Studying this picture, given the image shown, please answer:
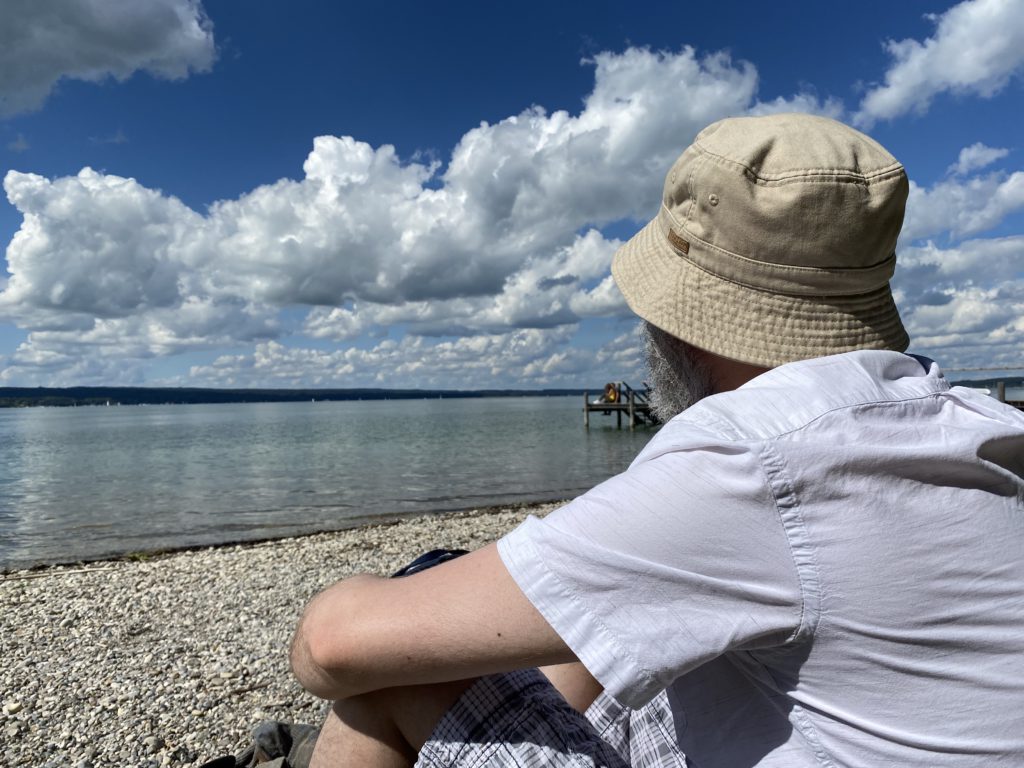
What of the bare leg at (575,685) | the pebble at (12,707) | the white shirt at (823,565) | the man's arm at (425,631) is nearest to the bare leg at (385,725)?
the man's arm at (425,631)

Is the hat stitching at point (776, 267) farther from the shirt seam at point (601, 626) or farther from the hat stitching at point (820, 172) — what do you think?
the shirt seam at point (601, 626)

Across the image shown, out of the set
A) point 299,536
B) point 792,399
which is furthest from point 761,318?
point 299,536

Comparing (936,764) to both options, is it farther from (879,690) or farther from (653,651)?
(653,651)

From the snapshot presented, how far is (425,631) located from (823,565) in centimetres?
58

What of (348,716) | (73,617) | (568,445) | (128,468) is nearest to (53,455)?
(128,468)

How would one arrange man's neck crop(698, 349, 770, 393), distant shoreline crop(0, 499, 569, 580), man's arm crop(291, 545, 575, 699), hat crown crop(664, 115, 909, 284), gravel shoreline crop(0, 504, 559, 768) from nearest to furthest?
1. man's arm crop(291, 545, 575, 699)
2. hat crown crop(664, 115, 909, 284)
3. man's neck crop(698, 349, 770, 393)
4. gravel shoreline crop(0, 504, 559, 768)
5. distant shoreline crop(0, 499, 569, 580)

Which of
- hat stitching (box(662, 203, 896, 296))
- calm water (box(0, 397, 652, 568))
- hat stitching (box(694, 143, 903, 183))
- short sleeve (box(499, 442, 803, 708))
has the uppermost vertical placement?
hat stitching (box(694, 143, 903, 183))

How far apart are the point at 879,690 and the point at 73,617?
23.3 ft

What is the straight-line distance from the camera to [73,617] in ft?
21.1

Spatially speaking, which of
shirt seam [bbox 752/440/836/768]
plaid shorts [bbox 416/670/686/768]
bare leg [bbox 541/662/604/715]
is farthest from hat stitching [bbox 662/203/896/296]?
bare leg [bbox 541/662/604/715]

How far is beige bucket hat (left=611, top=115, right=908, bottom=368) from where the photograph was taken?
4.12 feet

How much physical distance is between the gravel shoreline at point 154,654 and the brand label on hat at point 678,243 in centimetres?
352

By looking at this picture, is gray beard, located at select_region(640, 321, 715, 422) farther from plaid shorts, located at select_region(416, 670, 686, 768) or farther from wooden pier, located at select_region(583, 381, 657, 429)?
wooden pier, located at select_region(583, 381, 657, 429)

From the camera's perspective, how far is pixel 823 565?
95cm
